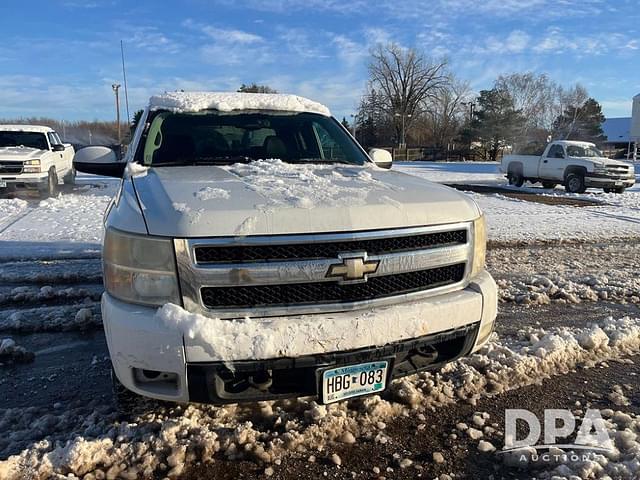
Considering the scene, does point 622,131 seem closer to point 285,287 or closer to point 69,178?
point 69,178

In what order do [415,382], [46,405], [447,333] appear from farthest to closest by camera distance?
[415,382], [46,405], [447,333]

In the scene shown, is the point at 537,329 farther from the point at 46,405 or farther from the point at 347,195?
the point at 46,405

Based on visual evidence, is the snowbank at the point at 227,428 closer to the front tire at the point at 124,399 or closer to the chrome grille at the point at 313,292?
the front tire at the point at 124,399

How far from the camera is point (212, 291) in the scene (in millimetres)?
2266

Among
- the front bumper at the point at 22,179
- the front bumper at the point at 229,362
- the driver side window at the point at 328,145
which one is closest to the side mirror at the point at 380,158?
the driver side window at the point at 328,145

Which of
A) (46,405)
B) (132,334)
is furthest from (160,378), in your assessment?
(46,405)

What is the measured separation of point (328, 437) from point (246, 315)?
0.89 meters

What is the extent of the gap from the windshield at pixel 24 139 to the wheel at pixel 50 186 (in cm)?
103

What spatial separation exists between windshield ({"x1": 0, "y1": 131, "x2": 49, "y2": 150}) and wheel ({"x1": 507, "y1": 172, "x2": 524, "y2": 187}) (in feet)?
55.7

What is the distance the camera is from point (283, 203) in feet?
7.94

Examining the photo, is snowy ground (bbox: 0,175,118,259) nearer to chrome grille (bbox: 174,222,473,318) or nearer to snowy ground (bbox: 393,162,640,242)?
chrome grille (bbox: 174,222,473,318)

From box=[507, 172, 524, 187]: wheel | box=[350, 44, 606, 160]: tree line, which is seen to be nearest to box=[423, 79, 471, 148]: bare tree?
box=[350, 44, 606, 160]: tree line

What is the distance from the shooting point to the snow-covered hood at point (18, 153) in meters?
12.3

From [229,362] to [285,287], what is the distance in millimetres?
419
